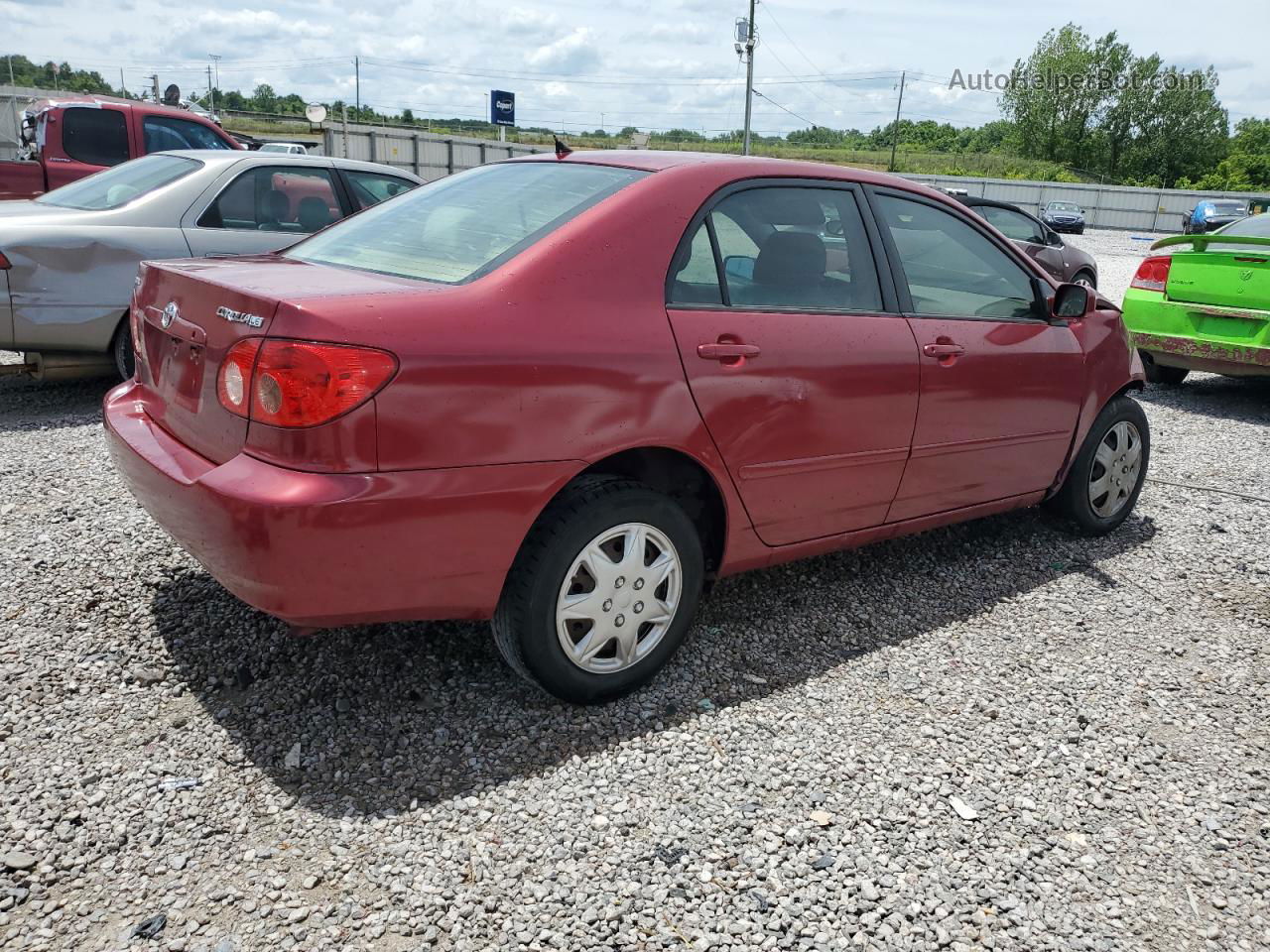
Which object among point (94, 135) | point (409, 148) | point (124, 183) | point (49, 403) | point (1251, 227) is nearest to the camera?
point (49, 403)

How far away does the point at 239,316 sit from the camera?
2.56 meters

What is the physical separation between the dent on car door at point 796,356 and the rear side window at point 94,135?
350 inches

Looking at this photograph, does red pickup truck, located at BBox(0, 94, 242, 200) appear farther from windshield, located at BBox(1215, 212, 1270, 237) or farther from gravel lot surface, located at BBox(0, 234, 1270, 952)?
windshield, located at BBox(1215, 212, 1270, 237)

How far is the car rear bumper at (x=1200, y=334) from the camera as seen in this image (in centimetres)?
747

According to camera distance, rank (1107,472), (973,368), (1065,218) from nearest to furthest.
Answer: (973,368), (1107,472), (1065,218)

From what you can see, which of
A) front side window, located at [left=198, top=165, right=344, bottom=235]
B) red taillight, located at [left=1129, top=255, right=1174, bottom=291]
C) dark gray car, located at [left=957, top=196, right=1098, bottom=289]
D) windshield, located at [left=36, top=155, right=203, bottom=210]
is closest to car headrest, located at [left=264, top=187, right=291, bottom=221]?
front side window, located at [left=198, top=165, right=344, bottom=235]

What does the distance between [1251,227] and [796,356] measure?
24.6 ft

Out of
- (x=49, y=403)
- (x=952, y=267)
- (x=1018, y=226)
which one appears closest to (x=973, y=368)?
(x=952, y=267)

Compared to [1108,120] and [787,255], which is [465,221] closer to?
[787,255]

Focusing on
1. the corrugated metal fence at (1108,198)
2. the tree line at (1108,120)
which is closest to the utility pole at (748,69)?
the corrugated metal fence at (1108,198)

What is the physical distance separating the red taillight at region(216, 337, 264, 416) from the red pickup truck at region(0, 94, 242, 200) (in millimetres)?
8060

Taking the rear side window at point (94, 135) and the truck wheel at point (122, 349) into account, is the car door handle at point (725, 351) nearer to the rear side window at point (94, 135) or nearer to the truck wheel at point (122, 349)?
the truck wheel at point (122, 349)

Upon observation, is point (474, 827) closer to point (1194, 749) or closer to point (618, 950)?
point (618, 950)

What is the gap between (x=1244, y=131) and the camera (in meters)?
74.1
